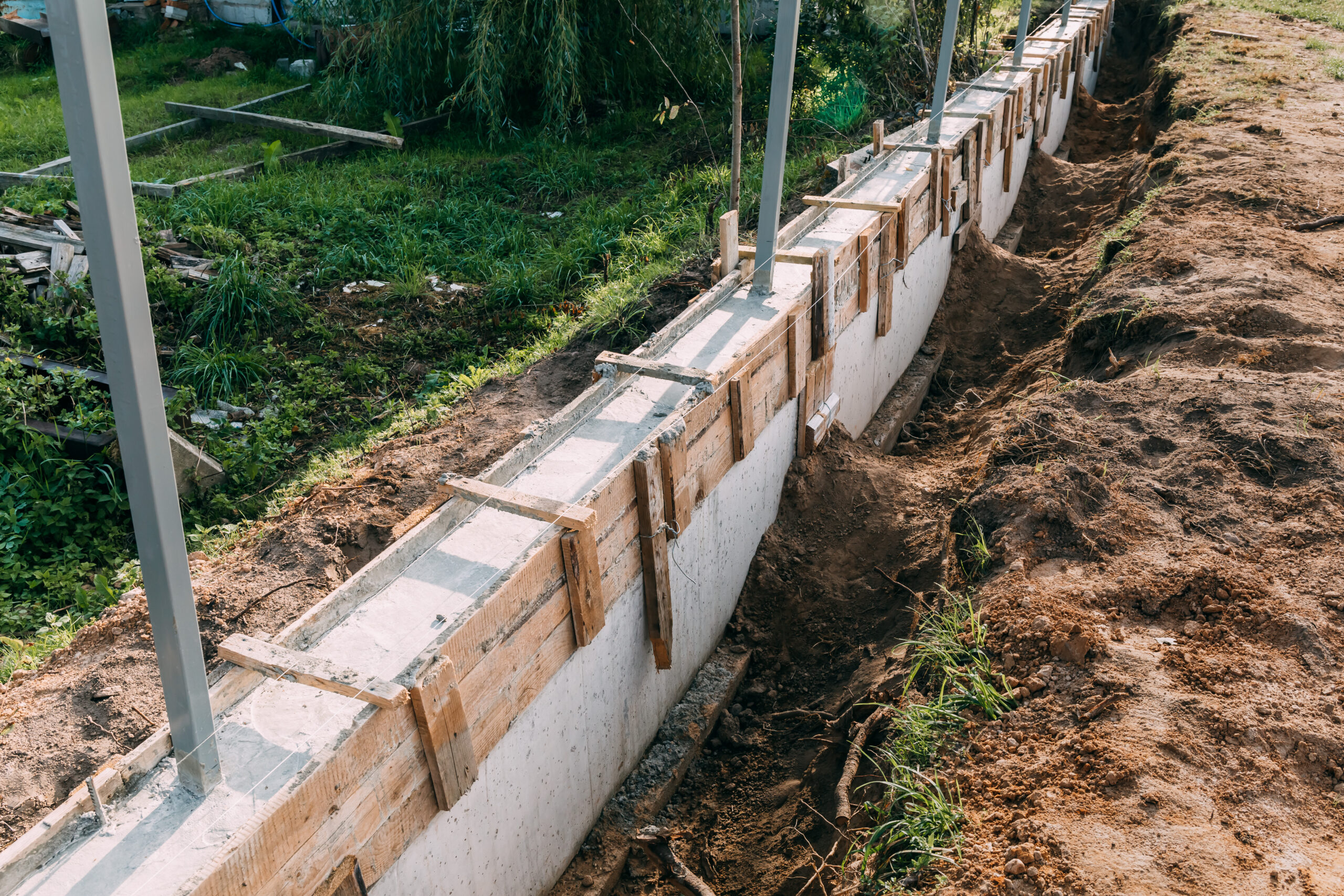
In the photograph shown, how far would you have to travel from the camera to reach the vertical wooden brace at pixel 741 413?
14.7 feet

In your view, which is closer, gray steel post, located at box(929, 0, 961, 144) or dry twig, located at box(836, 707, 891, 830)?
dry twig, located at box(836, 707, 891, 830)

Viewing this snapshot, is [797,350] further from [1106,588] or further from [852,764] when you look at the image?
[852,764]

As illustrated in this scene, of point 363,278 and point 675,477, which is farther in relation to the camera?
point 363,278

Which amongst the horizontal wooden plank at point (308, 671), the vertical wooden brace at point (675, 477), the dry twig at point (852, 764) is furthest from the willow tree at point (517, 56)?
the horizontal wooden plank at point (308, 671)

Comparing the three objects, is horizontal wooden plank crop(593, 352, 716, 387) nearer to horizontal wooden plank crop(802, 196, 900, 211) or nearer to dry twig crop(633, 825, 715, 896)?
dry twig crop(633, 825, 715, 896)

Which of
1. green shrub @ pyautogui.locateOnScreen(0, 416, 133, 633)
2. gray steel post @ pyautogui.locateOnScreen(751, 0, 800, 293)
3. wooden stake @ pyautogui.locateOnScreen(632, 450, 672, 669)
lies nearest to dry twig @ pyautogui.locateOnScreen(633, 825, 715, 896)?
wooden stake @ pyautogui.locateOnScreen(632, 450, 672, 669)

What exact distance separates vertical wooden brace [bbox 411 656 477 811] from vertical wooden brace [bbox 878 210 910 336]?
181 inches

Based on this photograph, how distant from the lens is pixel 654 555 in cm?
398

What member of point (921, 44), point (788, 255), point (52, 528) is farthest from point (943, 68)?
point (52, 528)

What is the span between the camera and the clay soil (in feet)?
9.85

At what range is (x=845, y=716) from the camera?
4.21 meters

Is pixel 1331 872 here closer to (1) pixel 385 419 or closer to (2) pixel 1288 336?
(2) pixel 1288 336

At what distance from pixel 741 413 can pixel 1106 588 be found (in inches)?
69.7

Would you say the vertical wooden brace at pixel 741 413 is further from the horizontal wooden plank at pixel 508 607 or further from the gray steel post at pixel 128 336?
the gray steel post at pixel 128 336
